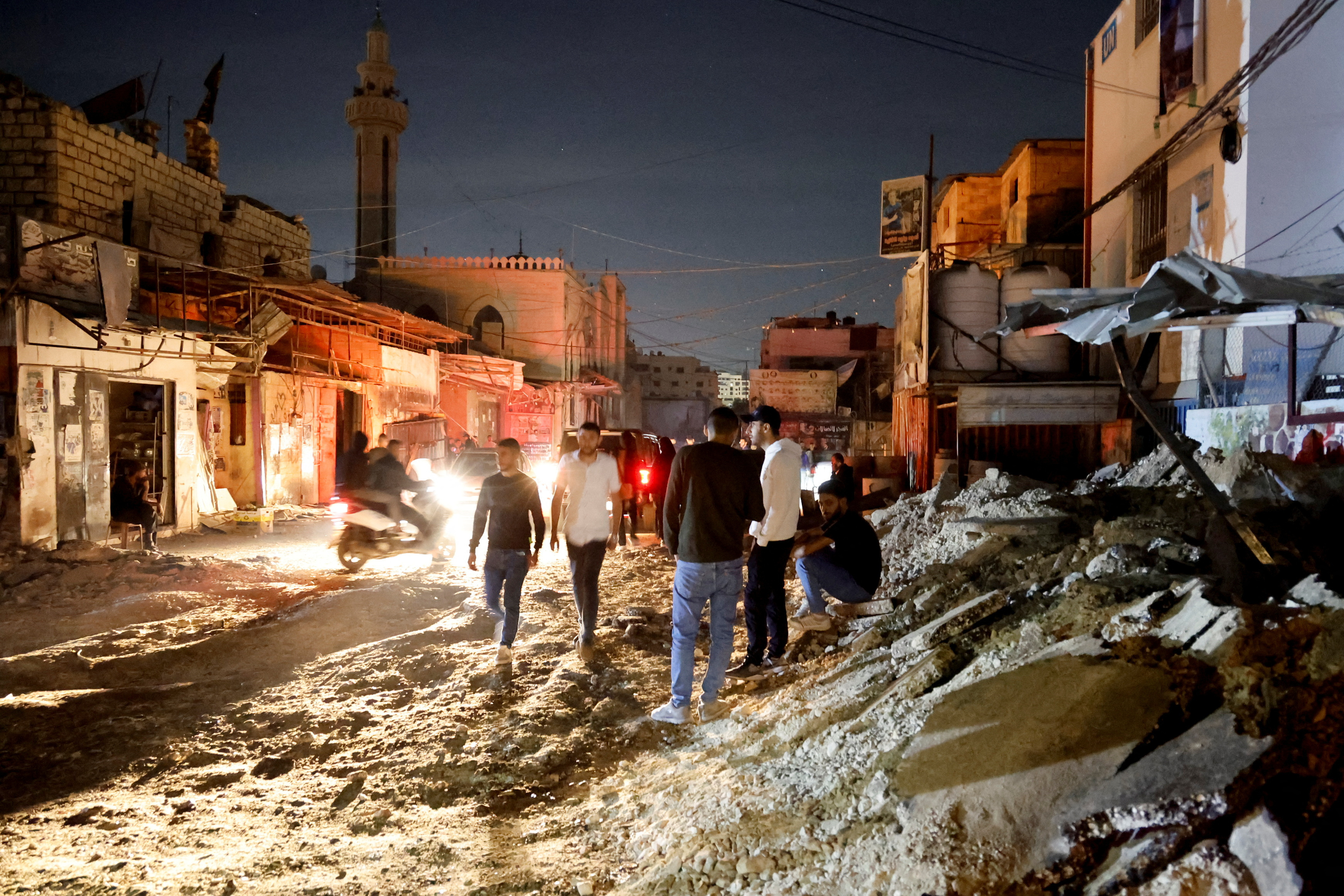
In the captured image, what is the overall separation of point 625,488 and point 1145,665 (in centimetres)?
1057

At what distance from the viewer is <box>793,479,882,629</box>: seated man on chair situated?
21.0 ft

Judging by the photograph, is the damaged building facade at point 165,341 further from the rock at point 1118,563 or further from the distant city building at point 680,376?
the distant city building at point 680,376

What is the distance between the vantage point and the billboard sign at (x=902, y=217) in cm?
2048

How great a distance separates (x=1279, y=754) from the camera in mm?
2582

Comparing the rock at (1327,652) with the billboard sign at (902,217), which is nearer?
the rock at (1327,652)

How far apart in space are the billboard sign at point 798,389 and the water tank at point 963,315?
64.2 feet

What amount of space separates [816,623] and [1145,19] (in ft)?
46.5

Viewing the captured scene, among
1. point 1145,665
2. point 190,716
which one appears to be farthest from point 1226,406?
point 190,716

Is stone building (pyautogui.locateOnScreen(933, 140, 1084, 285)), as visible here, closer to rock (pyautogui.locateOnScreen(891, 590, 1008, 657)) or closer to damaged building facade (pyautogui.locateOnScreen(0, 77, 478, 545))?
rock (pyautogui.locateOnScreen(891, 590, 1008, 657))

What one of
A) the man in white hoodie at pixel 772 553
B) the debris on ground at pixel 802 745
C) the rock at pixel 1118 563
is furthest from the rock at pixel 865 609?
the rock at pixel 1118 563

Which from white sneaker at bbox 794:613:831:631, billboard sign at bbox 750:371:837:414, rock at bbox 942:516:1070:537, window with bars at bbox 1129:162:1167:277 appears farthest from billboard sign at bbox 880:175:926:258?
white sneaker at bbox 794:613:831:631

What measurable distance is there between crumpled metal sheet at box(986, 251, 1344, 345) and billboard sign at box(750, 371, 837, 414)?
1209 inches

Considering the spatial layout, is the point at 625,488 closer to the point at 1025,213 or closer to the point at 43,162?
the point at 43,162

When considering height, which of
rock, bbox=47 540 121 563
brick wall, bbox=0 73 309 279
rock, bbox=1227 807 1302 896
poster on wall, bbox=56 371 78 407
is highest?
brick wall, bbox=0 73 309 279
